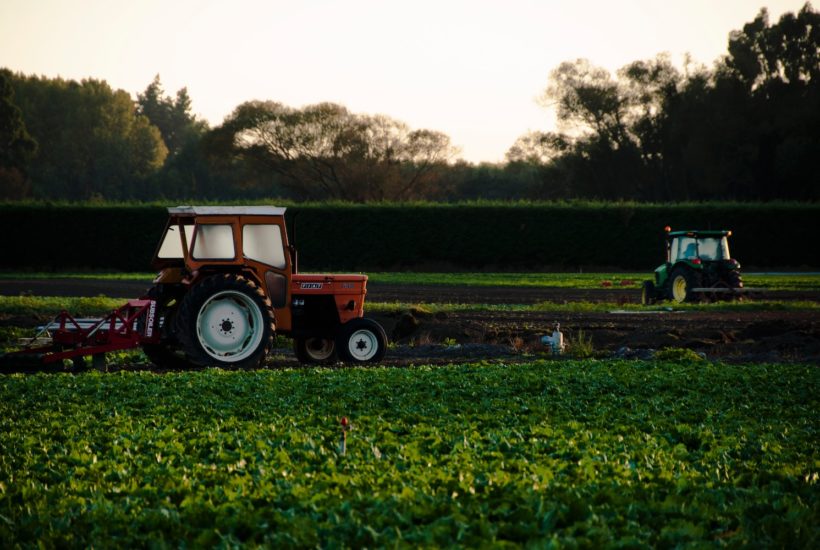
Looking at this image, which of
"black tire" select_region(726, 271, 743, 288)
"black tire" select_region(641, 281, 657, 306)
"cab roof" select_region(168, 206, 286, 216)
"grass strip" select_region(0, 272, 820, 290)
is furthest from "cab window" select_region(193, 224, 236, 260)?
"grass strip" select_region(0, 272, 820, 290)

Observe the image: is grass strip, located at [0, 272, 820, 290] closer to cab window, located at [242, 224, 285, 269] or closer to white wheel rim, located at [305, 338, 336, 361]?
white wheel rim, located at [305, 338, 336, 361]

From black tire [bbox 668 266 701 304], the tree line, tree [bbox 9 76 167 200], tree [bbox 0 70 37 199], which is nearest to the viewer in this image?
black tire [bbox 668 266 701 304]

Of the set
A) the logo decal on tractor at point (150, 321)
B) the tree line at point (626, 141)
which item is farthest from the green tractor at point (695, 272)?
the tree line at point (626, 141)

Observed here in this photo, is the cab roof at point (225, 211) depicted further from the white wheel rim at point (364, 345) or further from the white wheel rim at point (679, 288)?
the white wheel rim at point (679, 288)

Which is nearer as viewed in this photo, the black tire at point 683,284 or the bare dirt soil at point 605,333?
the bare dirt soil at point 605,333

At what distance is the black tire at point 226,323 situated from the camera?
13.6 metres

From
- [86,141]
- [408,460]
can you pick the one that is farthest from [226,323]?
[86,141]

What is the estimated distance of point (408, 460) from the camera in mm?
8062

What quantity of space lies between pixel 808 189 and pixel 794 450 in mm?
50262

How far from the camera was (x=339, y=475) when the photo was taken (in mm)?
7383

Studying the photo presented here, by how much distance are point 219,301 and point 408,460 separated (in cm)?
636

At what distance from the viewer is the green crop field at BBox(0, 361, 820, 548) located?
614cm

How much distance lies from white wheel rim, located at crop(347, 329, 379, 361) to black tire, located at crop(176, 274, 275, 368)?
5.14ft

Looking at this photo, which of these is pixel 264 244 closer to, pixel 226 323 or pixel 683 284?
pixel 226 323
